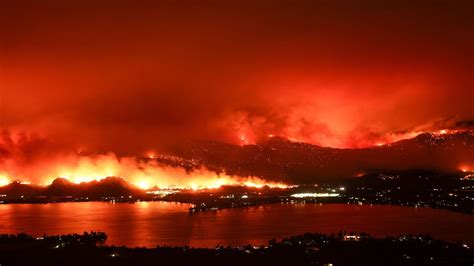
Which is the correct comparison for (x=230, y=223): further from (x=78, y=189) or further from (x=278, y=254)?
(x=78, y=189)

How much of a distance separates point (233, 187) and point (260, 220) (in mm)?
44962

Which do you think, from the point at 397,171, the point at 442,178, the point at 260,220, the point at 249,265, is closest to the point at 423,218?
the point at 260,220

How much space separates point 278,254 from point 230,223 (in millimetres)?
22982

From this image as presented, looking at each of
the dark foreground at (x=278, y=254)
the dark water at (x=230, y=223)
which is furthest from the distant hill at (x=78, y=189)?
the dark foreground at (x=278, y=254)

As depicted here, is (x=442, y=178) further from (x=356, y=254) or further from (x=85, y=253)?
(x=85, y=253)

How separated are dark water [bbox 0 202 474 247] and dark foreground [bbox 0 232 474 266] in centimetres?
533

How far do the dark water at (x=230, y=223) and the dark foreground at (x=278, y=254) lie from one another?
533 centimetres

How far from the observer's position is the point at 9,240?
Result: 42.5 metres

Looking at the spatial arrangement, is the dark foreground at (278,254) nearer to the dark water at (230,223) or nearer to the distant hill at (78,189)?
the dark water at (230,223)

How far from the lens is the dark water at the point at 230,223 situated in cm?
4531

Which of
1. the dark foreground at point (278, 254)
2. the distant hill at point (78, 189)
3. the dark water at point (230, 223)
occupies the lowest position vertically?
the dark foreground at point (278, 254)

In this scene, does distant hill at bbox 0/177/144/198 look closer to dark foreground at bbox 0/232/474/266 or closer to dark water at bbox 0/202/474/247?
dark water at bbox 0/202/474/247

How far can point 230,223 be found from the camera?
183ft

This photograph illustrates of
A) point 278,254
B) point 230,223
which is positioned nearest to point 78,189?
point 230,223
